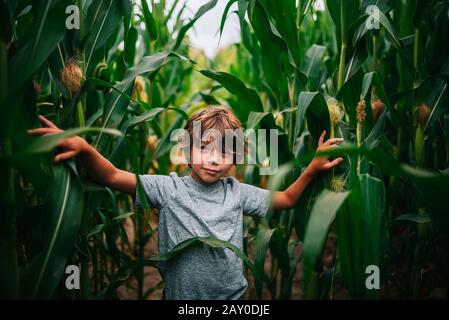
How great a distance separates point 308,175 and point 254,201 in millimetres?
228

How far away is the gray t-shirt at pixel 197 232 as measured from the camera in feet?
4.22

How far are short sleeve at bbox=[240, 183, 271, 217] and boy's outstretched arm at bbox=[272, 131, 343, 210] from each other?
4cm

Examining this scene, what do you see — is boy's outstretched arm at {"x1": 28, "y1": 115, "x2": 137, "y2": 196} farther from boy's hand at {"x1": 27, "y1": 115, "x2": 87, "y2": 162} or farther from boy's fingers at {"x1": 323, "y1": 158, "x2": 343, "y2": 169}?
boy's fingers at {"x1": 323, "y1": 158, "x2": 343, "y2": 169}

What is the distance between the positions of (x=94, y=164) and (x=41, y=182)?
23cm

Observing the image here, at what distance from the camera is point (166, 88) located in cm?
257

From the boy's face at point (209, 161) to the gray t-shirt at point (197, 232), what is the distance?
0.09 metres

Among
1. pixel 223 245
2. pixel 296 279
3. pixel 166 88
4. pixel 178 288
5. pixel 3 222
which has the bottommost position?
pixel 296 279

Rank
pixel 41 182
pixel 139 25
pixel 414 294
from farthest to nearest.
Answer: pixel 139 25, pixel 414 294, pixel 41 182

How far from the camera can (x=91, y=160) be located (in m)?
1.15

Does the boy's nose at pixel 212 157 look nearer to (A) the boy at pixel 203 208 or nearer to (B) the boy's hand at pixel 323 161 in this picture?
(A) the boy at pixel 203 208

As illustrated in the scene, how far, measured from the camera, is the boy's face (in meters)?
1.27

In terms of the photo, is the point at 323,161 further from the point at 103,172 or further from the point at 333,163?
the point at 103,172
